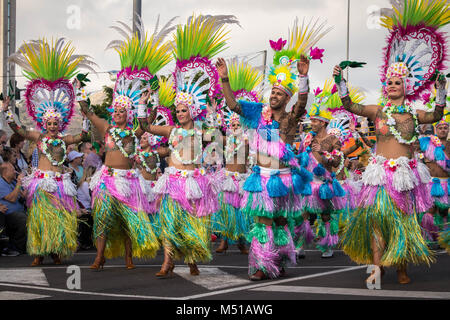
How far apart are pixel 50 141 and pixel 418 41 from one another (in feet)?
16.8

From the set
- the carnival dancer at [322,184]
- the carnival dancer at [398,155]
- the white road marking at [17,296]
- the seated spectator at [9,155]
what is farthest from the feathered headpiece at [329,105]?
the white road marking at [17,296]

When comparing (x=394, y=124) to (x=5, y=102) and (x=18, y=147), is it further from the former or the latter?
(x=18, y=147)

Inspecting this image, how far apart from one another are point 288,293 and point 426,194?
2.09m

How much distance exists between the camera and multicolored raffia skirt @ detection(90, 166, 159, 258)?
8125 mm

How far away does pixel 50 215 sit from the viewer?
8852 millimetres

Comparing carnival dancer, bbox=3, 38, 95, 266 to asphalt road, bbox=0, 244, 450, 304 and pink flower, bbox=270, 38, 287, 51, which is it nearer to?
asphalt road, bbox=0, 244, 450, 304

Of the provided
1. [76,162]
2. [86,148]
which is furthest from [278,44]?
[86,148]

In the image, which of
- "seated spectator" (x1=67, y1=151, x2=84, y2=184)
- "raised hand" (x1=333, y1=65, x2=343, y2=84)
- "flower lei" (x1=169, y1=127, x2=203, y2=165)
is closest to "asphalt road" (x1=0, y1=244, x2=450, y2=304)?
"flower lei" (x1=169, y1=127, x2=203, y2=165)

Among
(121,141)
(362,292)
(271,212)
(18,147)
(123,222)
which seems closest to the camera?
(362,292)

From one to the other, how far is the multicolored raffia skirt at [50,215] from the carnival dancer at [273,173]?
286 cm

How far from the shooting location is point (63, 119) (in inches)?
378

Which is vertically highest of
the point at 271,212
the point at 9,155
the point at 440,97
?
the point at 440,97
